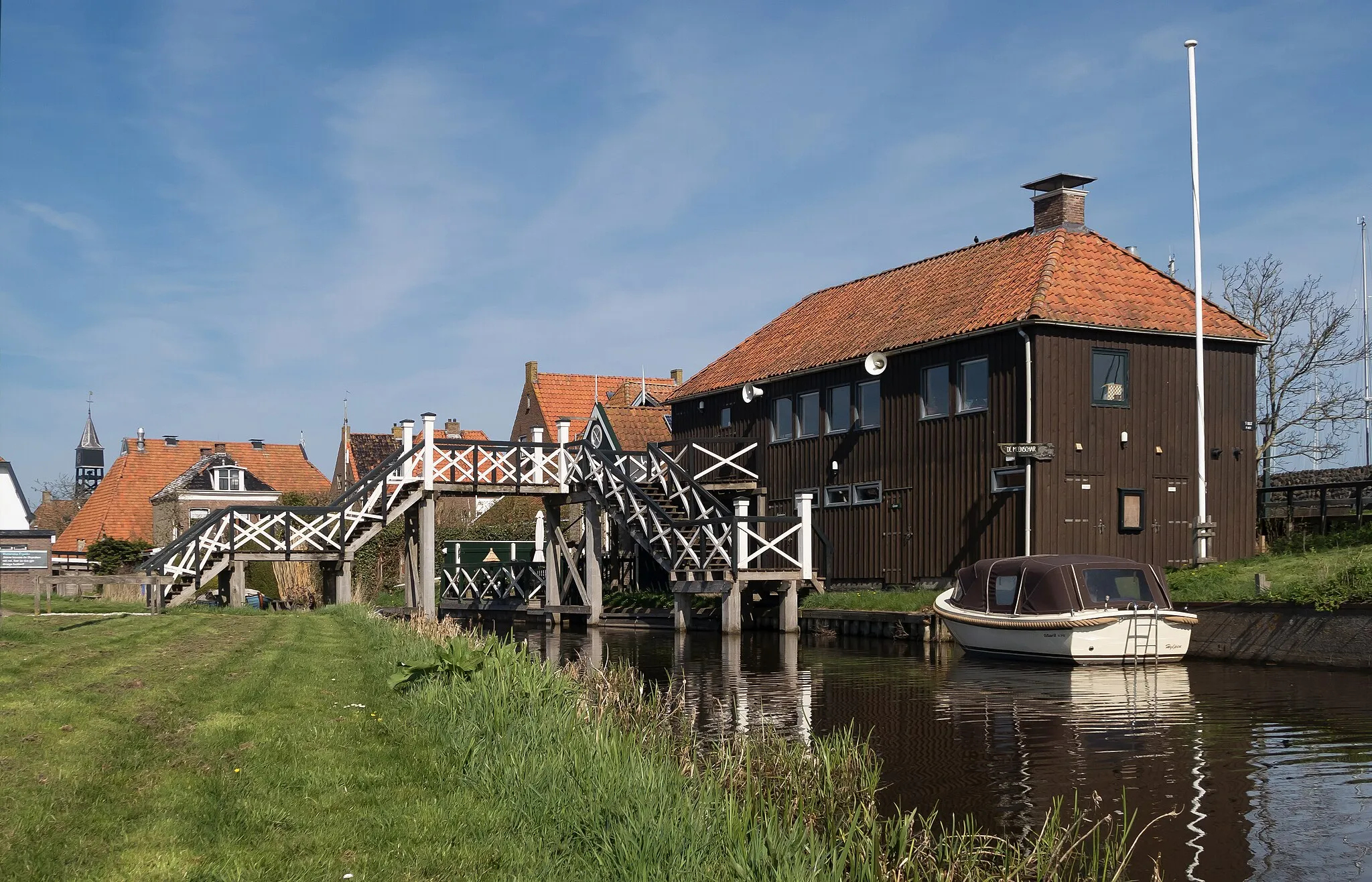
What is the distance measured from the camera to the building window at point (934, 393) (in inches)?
1146

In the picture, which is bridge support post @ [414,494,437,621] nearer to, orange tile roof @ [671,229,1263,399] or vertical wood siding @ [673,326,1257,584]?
orange tile roof @ [671,229,1263,399]

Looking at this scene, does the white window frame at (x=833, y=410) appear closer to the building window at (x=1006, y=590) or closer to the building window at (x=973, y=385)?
the building window at (x=973, y=385)

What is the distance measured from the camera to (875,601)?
1119 inches

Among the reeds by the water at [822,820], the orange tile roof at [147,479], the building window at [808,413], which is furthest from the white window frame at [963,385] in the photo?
the orange tile roof at [147,479]

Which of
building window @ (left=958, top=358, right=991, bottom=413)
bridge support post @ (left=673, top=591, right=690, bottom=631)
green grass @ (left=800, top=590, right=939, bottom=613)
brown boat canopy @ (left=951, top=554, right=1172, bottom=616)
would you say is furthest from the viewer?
bridge support post @ (left=673, top=591, right=690, bottom=631)

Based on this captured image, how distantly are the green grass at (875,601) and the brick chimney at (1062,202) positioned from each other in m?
8.90

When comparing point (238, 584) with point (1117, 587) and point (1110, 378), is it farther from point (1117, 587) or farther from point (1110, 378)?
point (1110, 378)

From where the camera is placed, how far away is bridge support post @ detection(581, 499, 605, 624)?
1332 inches

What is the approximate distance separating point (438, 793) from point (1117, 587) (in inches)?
646

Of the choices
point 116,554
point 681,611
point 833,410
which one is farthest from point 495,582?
point 116,554

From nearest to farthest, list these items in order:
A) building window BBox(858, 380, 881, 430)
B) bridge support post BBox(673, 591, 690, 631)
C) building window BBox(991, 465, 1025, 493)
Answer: building window BBox(991, 465, 1025, 493) < bridge support post BBox(673, 591, 690, 631) < building window BBox(858, 380, 881, 430)

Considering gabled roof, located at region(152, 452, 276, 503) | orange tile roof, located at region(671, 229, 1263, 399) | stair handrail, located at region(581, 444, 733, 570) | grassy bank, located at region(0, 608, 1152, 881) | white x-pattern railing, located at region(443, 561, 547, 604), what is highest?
orange tile roof, located at region(671, 229, 1263, 399)

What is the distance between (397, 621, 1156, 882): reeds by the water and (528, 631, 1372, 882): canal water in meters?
0.55

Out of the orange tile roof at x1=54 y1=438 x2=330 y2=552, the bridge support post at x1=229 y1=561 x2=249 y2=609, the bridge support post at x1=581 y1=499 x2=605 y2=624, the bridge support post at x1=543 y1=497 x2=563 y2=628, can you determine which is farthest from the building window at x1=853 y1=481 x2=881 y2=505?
the orange tile roof at x1=54 y1=438 x2=330 y2=552
